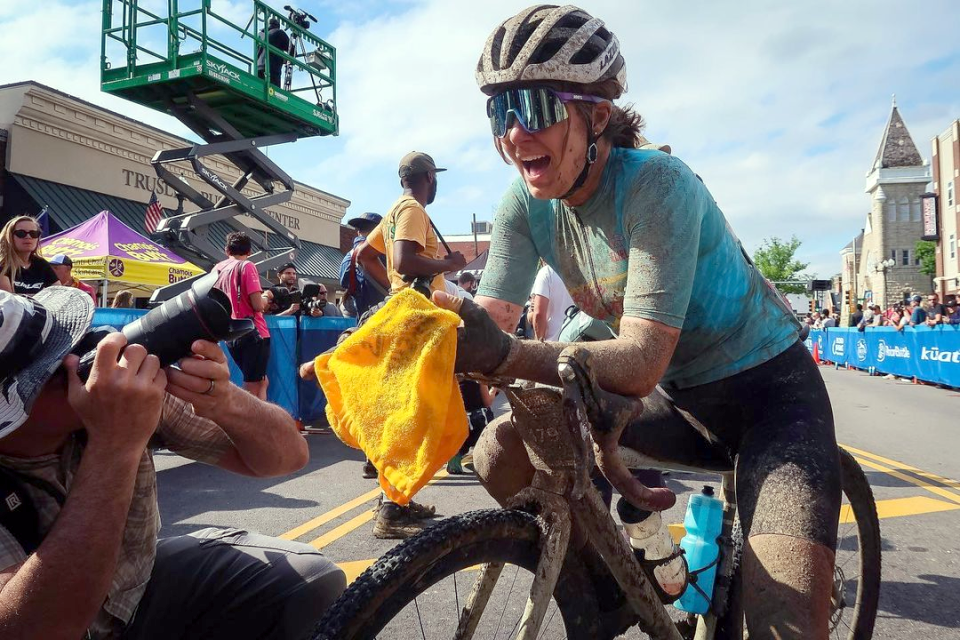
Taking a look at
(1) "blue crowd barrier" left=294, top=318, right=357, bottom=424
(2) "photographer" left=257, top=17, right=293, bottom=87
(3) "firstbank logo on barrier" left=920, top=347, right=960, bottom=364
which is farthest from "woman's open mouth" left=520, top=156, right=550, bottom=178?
(2) "photographer" left=257, top=17, right=293, bottom=87

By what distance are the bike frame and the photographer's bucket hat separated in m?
0.90

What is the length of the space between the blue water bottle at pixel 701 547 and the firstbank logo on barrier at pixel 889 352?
648 inches

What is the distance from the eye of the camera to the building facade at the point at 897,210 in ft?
222

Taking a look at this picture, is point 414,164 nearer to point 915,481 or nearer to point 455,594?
point 455,594

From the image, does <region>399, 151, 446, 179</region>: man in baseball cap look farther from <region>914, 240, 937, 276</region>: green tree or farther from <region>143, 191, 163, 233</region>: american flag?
<region>914, 240, 937, 276</region>: green tree

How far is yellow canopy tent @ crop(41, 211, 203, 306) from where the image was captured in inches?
396

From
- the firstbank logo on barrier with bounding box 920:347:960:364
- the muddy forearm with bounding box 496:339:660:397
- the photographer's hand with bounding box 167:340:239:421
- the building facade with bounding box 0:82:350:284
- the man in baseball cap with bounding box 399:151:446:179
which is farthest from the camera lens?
the building facade with bounding box 0:82:350:284

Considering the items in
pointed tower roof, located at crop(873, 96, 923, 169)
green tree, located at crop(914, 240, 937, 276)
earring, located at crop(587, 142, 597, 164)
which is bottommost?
earring, located at crop(587, 142, 597, 164)

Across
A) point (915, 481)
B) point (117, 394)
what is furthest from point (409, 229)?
point (915, 481)

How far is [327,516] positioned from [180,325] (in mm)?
3568

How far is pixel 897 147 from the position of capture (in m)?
70.2

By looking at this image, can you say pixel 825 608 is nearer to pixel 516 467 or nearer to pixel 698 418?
pixel 698 418

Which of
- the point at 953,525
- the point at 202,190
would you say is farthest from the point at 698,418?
the point at 202,190

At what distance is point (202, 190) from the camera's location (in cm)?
2108
